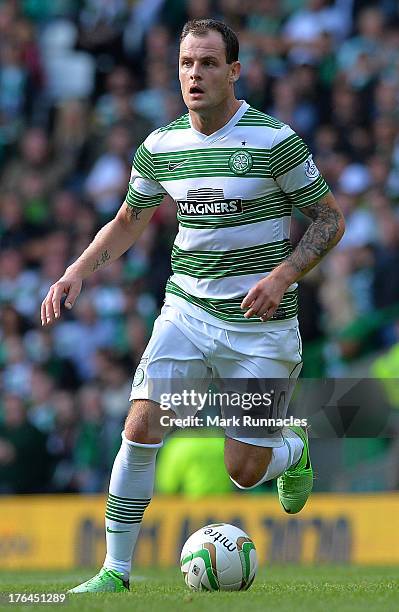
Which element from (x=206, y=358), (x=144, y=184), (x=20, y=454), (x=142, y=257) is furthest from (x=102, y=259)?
(x=142, y=257)

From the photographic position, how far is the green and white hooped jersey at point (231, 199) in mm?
7012

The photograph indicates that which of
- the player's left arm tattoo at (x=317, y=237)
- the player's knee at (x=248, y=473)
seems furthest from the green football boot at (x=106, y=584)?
the player's left arm tattoo at (x=317, y=237)

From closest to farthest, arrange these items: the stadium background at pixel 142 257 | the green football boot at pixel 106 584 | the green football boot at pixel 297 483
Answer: the green football boot at pixel 106 584
the green football boot at pixel 297 483
the stadium background at pixel 142 257

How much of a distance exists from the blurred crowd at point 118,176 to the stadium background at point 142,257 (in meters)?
0.02

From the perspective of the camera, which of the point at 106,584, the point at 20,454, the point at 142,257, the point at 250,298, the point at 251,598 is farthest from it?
the point at 142,257

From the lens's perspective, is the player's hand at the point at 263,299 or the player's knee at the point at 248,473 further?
the player's knee at the point at 248,473

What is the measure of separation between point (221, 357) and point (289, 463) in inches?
33.8

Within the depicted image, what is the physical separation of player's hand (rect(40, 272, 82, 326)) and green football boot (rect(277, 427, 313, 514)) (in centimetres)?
168

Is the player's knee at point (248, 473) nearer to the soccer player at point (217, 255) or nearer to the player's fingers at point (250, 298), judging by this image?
the soccer player at point (217, 255)

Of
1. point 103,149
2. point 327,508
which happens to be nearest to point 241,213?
point 327,508

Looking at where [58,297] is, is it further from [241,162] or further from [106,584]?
[106,584]

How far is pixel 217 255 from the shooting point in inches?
281

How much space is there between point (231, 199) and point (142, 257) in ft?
29.7

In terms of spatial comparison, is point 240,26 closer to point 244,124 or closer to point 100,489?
point 100,489
